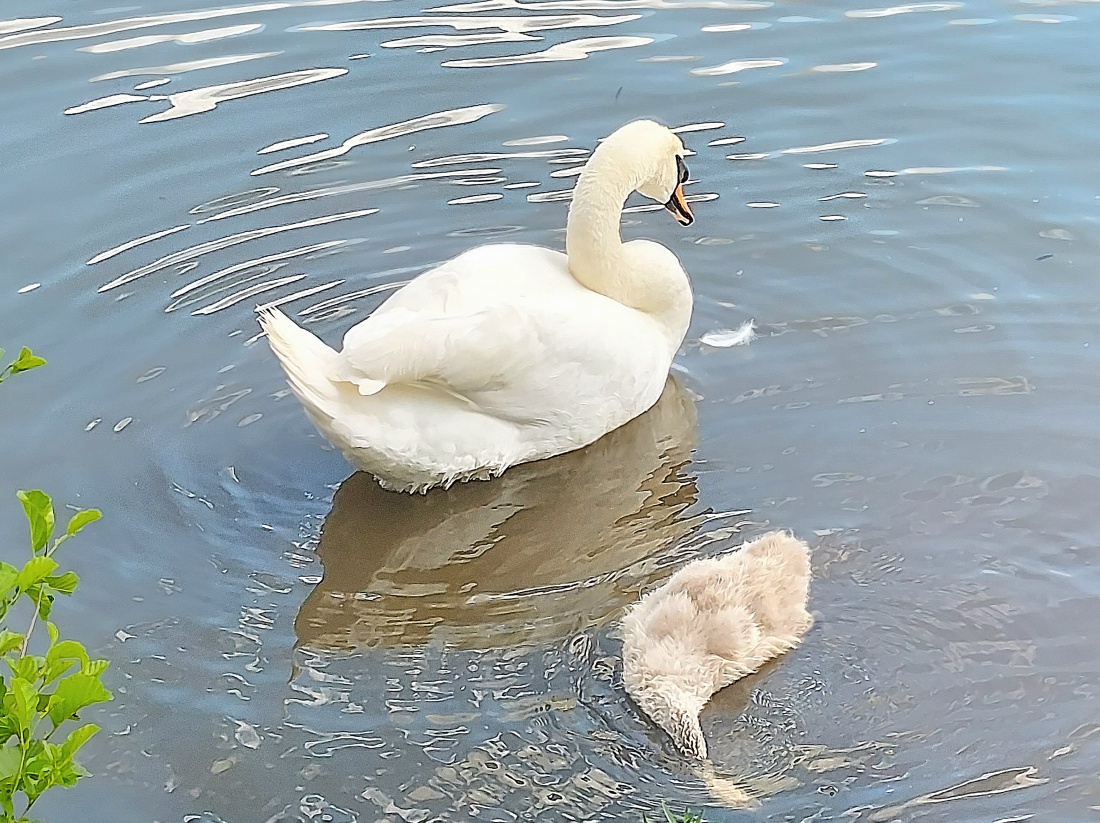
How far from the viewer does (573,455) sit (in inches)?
195

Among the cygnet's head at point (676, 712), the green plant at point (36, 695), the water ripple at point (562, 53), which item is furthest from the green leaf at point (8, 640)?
the water ripple at point (562, 53)

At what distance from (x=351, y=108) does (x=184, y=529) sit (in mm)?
3168

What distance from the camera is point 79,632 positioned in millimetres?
4113

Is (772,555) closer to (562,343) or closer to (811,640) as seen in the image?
(811,640)

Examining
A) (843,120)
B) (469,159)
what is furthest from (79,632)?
(843,120)

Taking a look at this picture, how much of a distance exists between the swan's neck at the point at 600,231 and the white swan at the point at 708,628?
1.28m

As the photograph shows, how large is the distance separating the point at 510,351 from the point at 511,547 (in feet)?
1.98

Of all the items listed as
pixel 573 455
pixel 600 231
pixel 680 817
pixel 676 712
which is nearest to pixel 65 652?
pixel 680 817

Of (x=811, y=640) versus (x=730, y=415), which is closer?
(x=811, y=640)

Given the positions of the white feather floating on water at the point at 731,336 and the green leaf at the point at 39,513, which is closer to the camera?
the green leaf at the point at 39,513

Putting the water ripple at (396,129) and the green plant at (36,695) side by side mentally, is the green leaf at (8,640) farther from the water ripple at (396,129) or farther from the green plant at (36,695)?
the water ripple at (396,129)

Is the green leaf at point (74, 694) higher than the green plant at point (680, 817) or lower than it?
higher

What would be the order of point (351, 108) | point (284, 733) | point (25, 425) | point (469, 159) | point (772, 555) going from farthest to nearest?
1. point (351, 108)
2. point (469, 159)
3. point (25, 425)
4. point (772, 555)
5. point (284, 733)

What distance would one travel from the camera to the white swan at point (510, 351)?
14.1 ft
